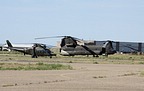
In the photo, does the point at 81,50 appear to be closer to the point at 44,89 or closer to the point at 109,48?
the point at 109,48

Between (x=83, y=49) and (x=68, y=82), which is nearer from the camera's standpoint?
(x=68, y=82)

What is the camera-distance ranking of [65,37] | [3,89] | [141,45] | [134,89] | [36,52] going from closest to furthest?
[3,89] → [134,89] → [36,52] → [65,37] → [141,45]

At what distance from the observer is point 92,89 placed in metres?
18.6

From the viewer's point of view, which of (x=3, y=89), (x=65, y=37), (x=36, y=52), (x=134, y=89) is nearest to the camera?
(x=3, y=89)

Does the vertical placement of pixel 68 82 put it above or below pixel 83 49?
below

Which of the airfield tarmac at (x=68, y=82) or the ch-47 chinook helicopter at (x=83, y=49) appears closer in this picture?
the airfield tarmac at (x=68, y=82)

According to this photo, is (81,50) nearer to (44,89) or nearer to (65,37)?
(65,37)

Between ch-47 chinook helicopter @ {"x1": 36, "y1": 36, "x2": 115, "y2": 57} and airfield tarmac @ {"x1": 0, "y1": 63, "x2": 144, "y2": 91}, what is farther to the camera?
ch-47 chinook helicopter @ {"x1": 36, "y1": 36, "x2": 115, "y2": 57}

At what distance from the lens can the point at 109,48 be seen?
84500mm

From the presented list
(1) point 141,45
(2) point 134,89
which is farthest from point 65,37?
(1) point 141,45

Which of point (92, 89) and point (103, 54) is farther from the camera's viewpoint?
point (103, 54)

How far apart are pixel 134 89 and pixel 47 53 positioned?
6456cm

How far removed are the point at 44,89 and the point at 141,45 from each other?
480 ft

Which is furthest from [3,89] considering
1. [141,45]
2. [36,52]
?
[141,45]
